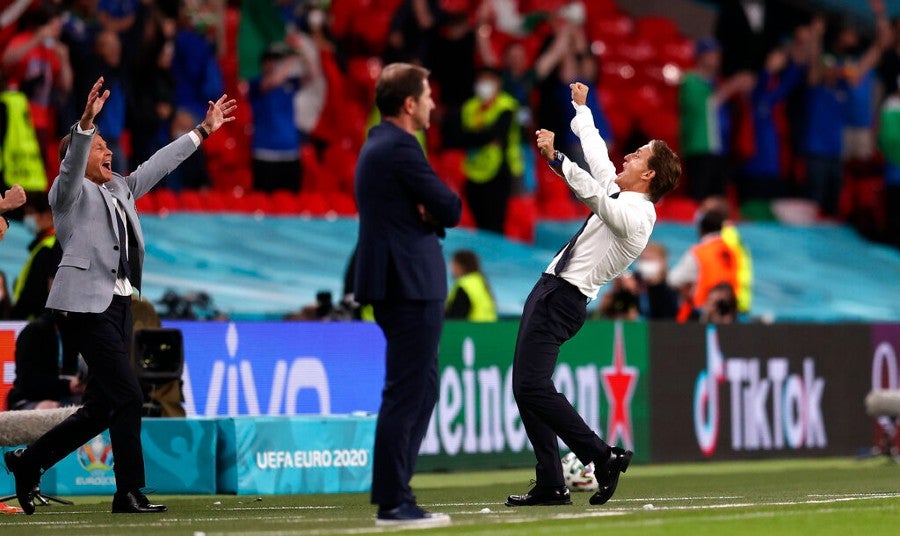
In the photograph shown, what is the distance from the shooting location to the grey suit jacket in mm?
9266

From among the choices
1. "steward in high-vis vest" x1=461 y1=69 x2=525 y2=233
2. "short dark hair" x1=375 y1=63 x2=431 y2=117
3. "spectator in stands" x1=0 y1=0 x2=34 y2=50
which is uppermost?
"spectator in stands" x1=0 y1=0 x2=34 y2=50

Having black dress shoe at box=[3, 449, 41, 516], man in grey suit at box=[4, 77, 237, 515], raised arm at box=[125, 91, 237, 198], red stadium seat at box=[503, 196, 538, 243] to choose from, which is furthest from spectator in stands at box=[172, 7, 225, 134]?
black dress shoe at box=[3, 449, 41, 516]

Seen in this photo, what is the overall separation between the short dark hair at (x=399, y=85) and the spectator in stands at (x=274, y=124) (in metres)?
10.5

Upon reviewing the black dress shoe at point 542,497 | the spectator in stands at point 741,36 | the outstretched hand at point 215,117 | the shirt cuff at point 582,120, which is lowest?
the black dress shoe at point 542,497

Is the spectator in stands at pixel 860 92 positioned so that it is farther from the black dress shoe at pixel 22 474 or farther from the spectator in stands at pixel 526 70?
the black dress shoe at pixel 22 474

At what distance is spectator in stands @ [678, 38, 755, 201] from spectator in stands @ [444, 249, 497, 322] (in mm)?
7134

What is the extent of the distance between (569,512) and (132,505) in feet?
7.77

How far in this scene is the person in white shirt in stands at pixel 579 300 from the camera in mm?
9484

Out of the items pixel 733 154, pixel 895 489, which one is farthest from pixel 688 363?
pixel 733 154

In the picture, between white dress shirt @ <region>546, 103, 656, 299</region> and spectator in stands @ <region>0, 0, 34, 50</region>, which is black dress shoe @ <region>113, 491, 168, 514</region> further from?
spectator in stands @ <region>0, 0, 34, 50</region>

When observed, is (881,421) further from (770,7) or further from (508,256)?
(770,7)

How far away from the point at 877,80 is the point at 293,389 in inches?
549

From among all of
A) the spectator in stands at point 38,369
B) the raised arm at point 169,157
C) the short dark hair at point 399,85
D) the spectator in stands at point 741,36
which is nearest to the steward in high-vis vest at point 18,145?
the spectator in stands at point 38,369

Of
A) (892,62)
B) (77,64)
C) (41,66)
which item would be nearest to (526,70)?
(77,64)
